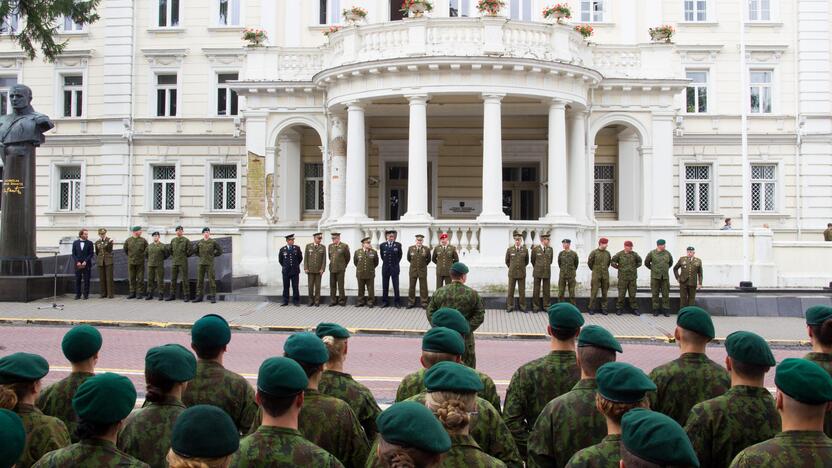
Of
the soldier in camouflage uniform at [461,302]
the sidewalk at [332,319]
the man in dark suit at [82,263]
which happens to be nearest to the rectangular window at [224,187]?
the man in dark suit at [82,263]

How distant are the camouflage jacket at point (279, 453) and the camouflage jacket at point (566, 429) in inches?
51.8

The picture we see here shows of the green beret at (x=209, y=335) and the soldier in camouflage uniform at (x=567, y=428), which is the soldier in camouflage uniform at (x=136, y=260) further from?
the soldier in camouflage uniform at (x=567, y=428)

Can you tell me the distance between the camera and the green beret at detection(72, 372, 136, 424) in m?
3.47

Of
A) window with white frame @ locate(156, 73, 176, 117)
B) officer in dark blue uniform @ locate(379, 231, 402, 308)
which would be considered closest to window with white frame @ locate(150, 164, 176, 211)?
window with white frame @ locate(156, 73, 176, 117)

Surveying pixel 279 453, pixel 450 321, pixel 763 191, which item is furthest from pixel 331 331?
pixel 763 191

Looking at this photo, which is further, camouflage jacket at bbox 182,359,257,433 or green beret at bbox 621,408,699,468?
camouflage jacket at bbox 182,359,257,433

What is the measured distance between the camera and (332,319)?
1666 centimetres

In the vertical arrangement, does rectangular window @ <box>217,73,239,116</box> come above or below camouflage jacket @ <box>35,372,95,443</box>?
above

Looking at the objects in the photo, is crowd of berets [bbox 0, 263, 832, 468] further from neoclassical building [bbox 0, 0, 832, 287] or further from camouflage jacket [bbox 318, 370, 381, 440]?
neoclassical building [bbox 0, 0, 832, 287]

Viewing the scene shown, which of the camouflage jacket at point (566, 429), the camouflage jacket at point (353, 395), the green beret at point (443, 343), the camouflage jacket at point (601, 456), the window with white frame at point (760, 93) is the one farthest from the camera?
the window with white frame at point (760, 93)

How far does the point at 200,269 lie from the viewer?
19.9 meters

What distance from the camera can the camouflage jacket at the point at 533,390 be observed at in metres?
5.07

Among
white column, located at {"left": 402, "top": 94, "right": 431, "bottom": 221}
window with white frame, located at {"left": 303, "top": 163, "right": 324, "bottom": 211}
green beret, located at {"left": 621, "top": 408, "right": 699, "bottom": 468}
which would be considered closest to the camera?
green beret, located at {"left": 621, "top": 408, "right": 699, "bottom": 468}

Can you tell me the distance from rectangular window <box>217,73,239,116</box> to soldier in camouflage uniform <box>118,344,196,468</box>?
93.3ft
